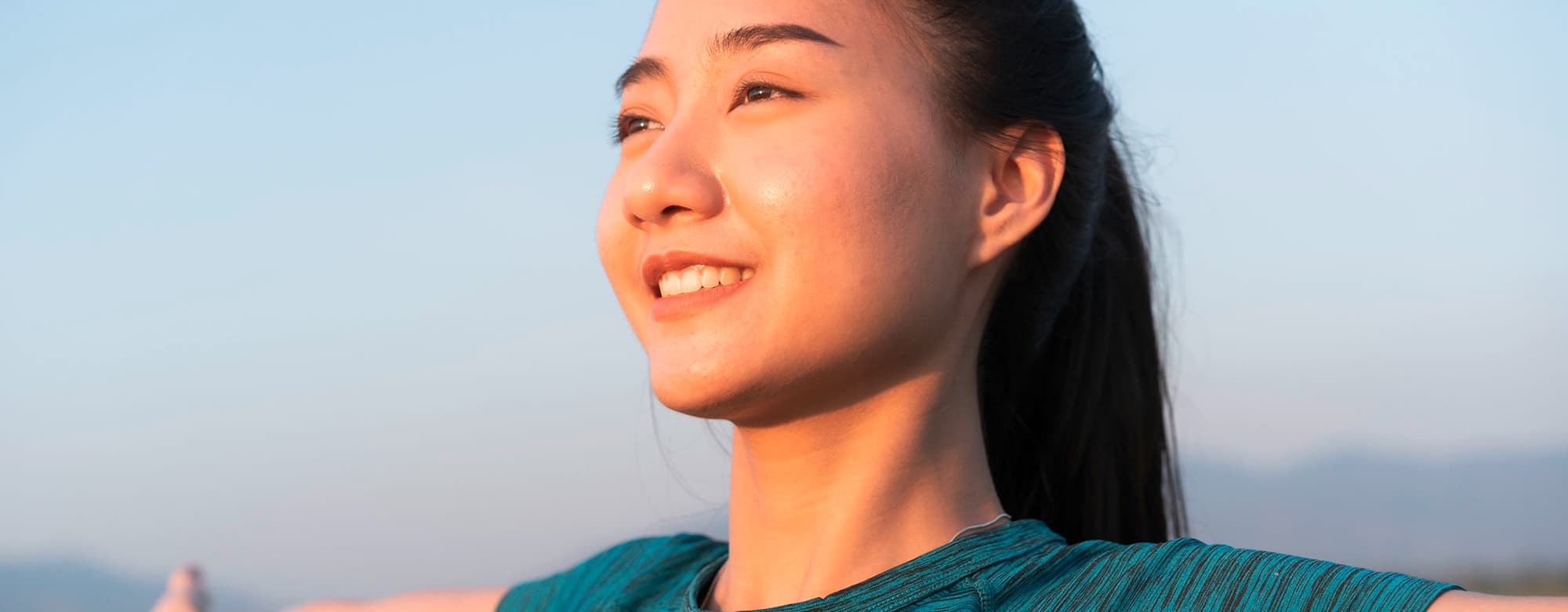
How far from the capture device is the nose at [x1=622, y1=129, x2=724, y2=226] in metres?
2.04

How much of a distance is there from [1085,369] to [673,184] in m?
1.02

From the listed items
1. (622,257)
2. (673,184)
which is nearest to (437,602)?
(622,257)

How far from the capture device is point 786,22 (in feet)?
7.03

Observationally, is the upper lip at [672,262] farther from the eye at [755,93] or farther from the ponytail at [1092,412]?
the ponytail at [1092,412]

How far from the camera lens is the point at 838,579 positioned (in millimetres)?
2133

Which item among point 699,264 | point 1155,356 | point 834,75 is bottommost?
point 1155,356

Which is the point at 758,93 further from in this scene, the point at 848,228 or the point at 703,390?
the point at 703,390

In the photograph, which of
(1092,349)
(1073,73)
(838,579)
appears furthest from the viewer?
(1092,349)

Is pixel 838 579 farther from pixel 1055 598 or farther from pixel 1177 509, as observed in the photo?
pixel 1177 509

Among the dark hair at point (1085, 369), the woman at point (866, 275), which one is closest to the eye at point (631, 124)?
the woman at point (866, 275)

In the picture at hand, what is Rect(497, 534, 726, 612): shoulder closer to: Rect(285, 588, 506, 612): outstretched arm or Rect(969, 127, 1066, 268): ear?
Rect(285, 588, 506, 612): outstretched arm

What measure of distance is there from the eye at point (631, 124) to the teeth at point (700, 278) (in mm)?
341

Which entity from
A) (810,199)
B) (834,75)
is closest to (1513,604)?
(810,199)

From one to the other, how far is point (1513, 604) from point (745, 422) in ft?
3.50
